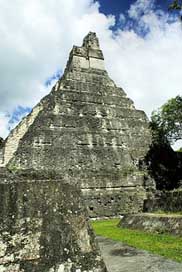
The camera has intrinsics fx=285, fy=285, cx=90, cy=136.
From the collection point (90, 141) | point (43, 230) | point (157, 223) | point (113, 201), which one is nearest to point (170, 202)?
point (157, 223)

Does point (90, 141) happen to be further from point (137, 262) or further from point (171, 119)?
point (137, 262)

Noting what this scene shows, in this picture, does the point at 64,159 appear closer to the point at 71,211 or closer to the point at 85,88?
the point at 85,88

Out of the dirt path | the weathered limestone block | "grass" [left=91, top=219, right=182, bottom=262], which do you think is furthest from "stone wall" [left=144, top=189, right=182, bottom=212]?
the weathered limestone block

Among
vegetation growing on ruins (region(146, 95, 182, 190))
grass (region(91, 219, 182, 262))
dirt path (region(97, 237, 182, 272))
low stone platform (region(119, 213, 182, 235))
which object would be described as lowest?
grass (region(91, 219, 182, 262))

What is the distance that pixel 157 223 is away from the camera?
8.63 metres

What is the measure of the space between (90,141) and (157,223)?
1062cm

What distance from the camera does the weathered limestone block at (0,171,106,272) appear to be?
2.69m

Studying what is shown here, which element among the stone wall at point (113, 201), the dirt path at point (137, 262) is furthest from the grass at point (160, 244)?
the stone wall at point (113, 201)

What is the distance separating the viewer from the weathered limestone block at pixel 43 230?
2.69m

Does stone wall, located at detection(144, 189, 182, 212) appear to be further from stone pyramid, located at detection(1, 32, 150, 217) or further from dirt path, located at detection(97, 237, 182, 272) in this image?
dirt path, located at detection(97, 237, 182, 272)

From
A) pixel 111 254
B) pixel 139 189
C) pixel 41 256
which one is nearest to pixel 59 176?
pixel 41 256

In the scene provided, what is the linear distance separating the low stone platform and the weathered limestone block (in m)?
5.23

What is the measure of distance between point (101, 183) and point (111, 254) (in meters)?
11.8

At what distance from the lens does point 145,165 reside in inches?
757
